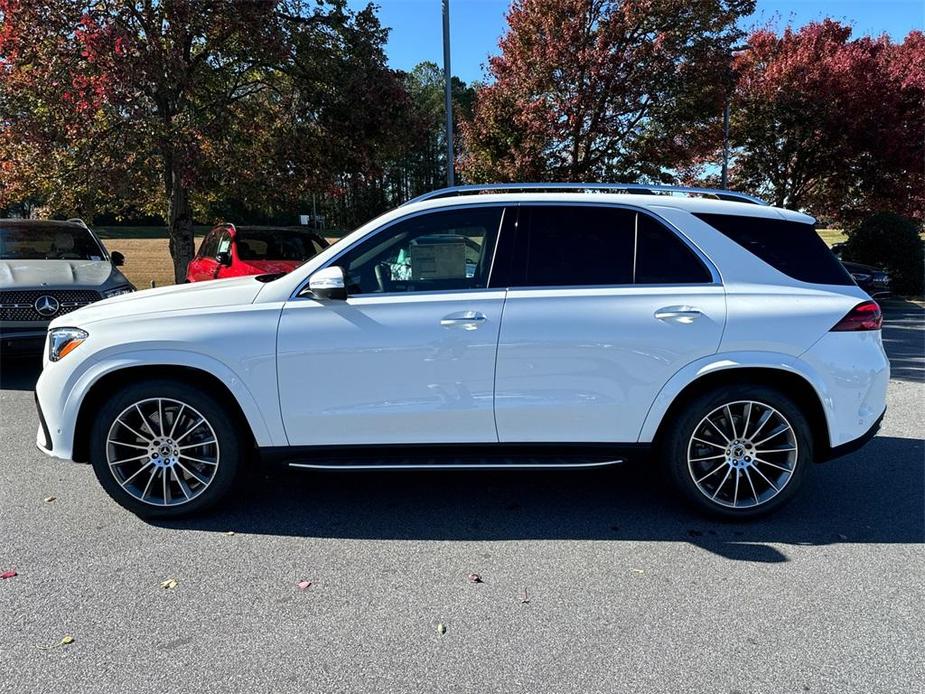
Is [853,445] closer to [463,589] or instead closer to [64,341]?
[463,589]

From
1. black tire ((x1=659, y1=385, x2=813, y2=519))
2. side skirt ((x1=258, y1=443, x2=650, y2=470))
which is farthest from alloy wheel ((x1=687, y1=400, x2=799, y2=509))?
side skirt ((x1=258, y1=443, x2=650, y2=470))

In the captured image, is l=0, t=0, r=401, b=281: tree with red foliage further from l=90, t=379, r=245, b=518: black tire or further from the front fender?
the front fender

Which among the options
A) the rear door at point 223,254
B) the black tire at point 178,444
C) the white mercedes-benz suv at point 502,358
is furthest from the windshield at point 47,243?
the black tire at point 178,444

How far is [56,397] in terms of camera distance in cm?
384

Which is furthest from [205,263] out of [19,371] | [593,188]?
[593,188]

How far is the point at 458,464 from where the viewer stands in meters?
3.82

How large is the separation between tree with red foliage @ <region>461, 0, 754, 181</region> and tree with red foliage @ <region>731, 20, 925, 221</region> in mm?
3357

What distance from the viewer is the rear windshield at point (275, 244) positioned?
35.6ft

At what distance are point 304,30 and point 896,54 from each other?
16785 millimetres

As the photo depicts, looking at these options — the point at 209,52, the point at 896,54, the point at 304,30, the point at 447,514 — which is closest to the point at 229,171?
the point at 209,52

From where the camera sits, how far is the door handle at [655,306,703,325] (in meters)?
3.78

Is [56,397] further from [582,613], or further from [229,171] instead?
[229,171]

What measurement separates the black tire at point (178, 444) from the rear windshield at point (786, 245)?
306 centimetres

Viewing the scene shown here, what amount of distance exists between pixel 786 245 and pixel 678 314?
873 mm
